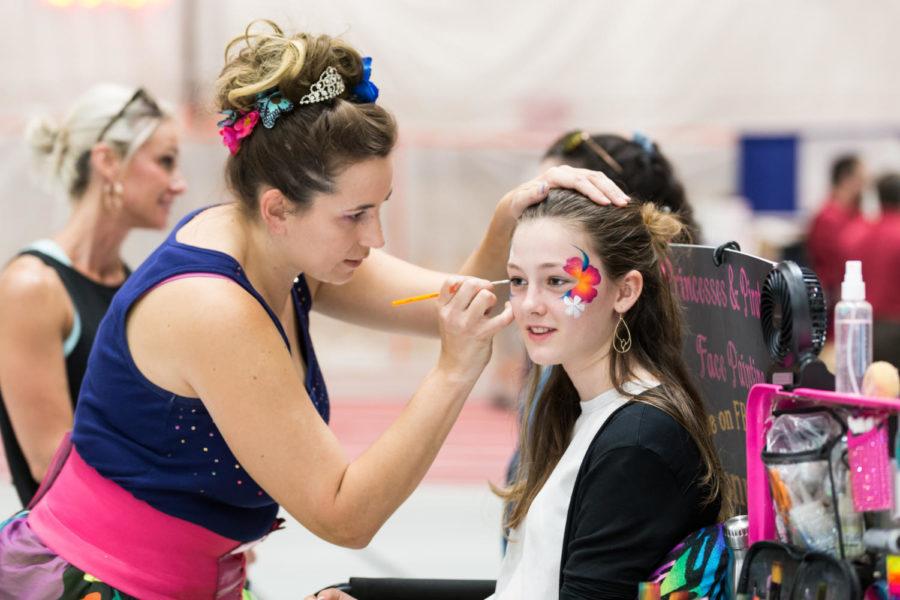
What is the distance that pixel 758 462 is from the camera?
63.6 inches

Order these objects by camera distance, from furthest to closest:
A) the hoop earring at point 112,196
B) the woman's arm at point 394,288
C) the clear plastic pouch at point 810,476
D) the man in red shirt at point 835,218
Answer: the man in red shirt at point 835,218 < the hoop earring at point 112,196 < the woman's arm at point 394,288 < the clear plastic pouch at point 810,476

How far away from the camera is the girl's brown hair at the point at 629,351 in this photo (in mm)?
1964

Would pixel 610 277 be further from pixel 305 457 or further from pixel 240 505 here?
pixel 240 505

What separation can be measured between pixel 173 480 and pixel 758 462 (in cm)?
98

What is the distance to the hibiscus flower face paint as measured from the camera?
1968 mm

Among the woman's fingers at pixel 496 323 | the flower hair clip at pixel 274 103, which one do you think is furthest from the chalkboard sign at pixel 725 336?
Answer: the flower hair clip at pixel 274 103

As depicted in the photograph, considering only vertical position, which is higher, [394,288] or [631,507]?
[394,288]

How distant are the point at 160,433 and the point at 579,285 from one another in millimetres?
746

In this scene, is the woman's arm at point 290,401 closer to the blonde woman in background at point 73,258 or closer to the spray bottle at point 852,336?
the spray bottle at point 852,336

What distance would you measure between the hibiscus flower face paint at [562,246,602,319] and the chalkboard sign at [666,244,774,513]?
0.78ft

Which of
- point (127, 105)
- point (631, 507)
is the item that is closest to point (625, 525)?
point (631, 507)

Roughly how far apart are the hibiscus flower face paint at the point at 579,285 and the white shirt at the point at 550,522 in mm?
153

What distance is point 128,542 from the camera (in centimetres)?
205

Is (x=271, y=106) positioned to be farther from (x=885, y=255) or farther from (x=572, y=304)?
(x=885, y=255)
